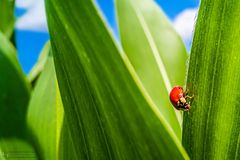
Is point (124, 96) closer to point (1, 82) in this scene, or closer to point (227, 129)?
point (227, 129)

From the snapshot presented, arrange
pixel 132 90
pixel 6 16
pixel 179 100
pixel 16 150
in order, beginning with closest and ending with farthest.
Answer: pixel 132 90 → pixel 179 100 → pixel 16 150 → pixel 6 16

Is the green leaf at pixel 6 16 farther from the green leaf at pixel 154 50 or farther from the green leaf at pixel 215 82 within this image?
the green leaf at pixel 215 82

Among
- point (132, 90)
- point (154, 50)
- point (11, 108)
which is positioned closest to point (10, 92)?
point (11, 108)

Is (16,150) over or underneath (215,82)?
underneath

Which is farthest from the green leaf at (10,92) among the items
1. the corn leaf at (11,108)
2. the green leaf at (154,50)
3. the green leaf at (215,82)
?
the green leaf at (215,82)

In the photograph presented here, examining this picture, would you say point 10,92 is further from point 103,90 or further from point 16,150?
point 103,90

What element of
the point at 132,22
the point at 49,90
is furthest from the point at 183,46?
the point at 49,90

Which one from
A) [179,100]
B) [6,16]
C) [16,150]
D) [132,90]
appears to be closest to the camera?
[132,90]
